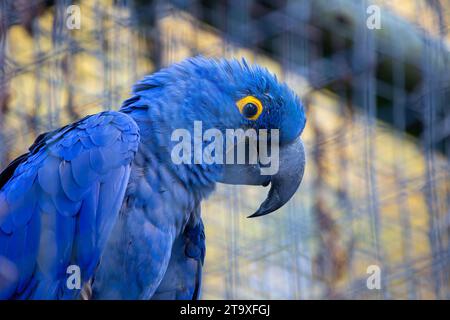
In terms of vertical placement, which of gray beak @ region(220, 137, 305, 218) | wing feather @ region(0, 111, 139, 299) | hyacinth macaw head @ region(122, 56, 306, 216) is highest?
hyacinth macaw head @ region(122, 56, 306, 216)

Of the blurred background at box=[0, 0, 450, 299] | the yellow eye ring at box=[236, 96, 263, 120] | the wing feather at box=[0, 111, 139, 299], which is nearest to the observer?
the wing feather at box=[0, 111, 139, 299]

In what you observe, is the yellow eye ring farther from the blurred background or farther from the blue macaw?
the blurred background

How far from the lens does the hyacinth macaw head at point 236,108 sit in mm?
1821

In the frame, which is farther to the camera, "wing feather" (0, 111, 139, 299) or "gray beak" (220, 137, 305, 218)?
"gray beak" (220, 137, 305, 218)

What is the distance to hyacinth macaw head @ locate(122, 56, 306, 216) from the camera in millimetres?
1821

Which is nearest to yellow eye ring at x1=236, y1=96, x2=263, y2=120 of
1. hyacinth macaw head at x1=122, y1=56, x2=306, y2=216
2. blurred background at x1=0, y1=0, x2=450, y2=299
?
hyacinth macaw head at x1=122, y1=56, x2=306, y2=216

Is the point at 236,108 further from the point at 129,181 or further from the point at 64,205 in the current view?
the point at 64,205

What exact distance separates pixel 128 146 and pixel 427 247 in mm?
1230

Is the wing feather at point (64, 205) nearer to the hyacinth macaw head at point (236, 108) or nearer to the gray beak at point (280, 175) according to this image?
the hyacinth macaw head at point (236, 108)

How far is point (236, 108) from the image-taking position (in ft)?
6.05

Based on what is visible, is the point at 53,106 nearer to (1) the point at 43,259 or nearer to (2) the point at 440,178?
(1) the point at 43,259

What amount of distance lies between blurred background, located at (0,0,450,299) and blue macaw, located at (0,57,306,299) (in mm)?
419

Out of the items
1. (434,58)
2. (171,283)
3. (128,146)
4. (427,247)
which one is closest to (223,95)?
(128,146)

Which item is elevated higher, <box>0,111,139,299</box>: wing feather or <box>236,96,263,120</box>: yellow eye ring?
<box>236,96,263,120</box>: yellow eye ring
